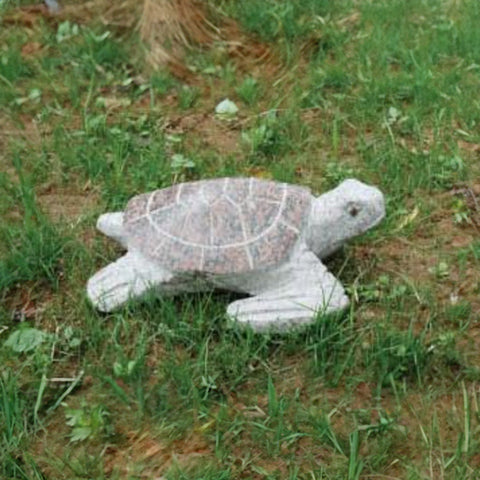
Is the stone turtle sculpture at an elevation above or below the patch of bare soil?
above

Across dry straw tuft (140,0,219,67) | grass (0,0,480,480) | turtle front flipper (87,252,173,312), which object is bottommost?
grass (0,0,480,480)

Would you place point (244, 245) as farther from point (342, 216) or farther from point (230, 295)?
point (342, 216)

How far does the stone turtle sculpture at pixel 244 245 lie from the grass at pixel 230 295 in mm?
76

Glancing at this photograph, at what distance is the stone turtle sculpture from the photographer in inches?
108

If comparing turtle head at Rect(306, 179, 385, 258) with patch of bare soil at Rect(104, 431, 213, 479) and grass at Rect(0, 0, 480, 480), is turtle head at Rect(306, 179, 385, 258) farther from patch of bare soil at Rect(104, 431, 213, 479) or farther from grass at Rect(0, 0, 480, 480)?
patch of bare soil at Rect(104, 431, 213, 479)

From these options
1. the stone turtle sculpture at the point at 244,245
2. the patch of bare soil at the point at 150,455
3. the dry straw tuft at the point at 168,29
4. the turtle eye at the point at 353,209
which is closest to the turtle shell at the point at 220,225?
the stone turtle sculpture at the point at 244,245

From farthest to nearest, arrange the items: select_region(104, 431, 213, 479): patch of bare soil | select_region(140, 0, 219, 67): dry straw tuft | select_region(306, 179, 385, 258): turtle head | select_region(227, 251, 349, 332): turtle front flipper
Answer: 1. select_region(140, 0, 219, 67): dry straw tuft
2. select_region(306, 179, 385, 258): turtle head
3. select_region(227, 251, 349, 332): turtle front flipper
4. select_region(104, 431, 213, 479): patch of bare soil

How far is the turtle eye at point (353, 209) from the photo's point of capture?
2938mm

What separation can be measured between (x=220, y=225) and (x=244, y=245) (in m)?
0.11

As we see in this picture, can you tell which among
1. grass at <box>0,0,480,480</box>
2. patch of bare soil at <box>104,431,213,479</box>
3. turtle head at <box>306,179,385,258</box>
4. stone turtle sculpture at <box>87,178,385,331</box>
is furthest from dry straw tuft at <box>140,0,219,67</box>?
patch of bare soil at <box>104,431,213,479</box>

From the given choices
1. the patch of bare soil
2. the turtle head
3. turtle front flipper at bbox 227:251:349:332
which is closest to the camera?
the patch of bare soil

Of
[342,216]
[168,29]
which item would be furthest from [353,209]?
[168,29]

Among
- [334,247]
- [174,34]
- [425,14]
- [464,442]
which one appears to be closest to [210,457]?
[464,442]

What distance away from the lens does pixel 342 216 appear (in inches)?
116
